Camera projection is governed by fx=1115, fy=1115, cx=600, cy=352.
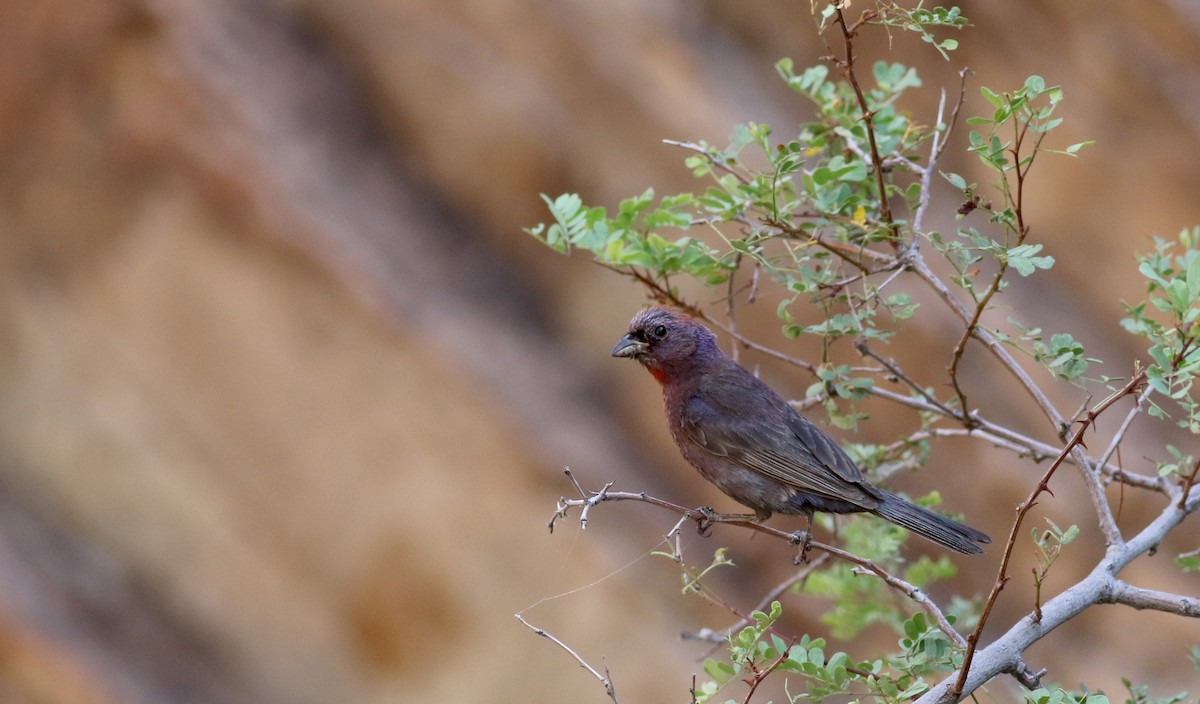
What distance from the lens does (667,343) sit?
4148 mm

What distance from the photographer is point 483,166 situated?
7551mm

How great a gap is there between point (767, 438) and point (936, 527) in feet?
2.33

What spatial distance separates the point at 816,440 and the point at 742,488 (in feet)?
1.05

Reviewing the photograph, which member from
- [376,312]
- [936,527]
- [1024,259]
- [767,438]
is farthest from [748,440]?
[376,312]

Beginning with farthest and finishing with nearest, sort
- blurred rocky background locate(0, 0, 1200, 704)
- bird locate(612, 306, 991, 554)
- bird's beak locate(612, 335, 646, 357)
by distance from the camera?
1. blurred rocky background locate(0, 0, 1200, 704)
2. bird's beak locate(612, 335, 646, 357)
3. bird locate(612, 306, 991, 554)

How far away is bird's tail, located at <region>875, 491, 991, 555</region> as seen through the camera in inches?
137

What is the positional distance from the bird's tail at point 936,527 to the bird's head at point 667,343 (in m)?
0.95

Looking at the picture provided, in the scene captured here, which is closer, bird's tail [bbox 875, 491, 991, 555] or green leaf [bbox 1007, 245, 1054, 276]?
green leaf [bbox 1007, 245, 1054, 276]

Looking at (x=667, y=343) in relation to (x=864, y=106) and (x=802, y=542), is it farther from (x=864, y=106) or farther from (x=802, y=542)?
(x=864, y=106)

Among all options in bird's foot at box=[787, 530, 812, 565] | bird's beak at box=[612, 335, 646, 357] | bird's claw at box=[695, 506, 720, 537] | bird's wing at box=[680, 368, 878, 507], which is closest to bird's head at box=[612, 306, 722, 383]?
bird's beak at box=[612, 335, 646, 357]

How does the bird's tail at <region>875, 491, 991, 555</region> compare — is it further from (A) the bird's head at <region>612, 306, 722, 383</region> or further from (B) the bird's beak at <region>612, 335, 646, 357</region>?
(B) the bird's beak at <region>612, 335, 646, 357</region>

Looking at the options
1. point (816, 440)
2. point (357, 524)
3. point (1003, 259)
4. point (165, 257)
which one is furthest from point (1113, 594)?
point (165, 257)

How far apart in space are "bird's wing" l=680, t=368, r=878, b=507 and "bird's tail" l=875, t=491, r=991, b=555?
111 millimetres

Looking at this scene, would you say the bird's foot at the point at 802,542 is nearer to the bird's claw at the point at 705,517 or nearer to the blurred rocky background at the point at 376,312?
the bird's claw at the point at 705,517
